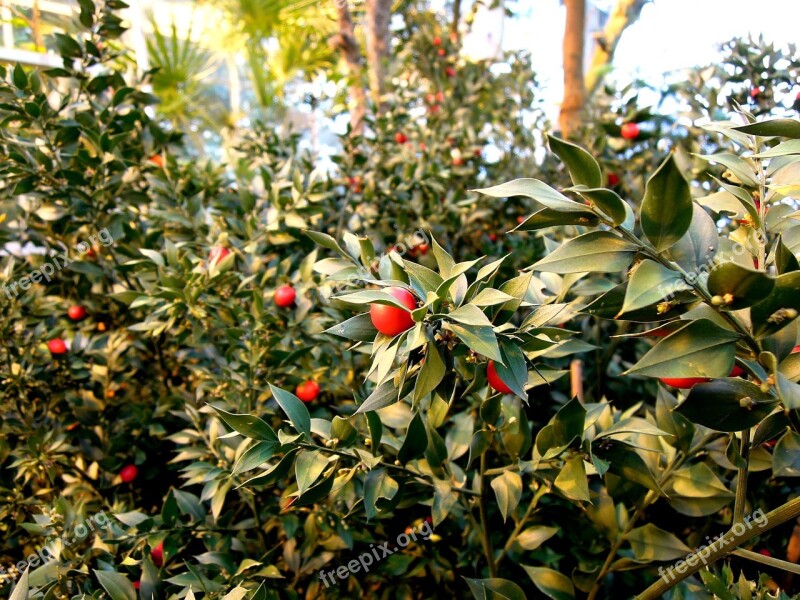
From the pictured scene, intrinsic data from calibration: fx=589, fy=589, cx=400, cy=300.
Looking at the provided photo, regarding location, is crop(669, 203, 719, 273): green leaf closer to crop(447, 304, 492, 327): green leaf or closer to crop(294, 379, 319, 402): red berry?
crop(447, 304, 492, 327): green leaf

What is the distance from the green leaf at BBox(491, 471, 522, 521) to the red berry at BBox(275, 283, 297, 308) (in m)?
0.48

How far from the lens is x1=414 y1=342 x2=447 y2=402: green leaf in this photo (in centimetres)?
46

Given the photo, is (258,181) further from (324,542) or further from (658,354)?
(658,354)

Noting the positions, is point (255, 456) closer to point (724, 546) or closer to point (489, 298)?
point (489, 298)

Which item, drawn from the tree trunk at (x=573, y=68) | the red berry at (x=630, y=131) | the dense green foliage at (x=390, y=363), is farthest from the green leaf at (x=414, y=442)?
the tree trunk at (x=573, y=68)

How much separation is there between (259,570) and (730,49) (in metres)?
1.53

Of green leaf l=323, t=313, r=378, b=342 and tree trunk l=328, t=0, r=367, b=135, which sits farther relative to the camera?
tree trunk l=328, t=0, r=367, b=135

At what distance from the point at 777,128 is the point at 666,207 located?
Answer: 166 mm

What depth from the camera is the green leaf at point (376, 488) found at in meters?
0.59

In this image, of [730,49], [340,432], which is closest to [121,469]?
[340,432]

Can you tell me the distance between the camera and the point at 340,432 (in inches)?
23.5

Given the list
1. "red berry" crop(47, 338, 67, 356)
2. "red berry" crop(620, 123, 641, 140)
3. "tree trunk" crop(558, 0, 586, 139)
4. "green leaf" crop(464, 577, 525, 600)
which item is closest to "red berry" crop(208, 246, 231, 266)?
"red berry" crop(47, 338, 67, 356)

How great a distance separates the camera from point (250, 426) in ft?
1.85

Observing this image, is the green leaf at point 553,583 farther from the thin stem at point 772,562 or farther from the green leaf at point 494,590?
the thin stem at point 772,562
